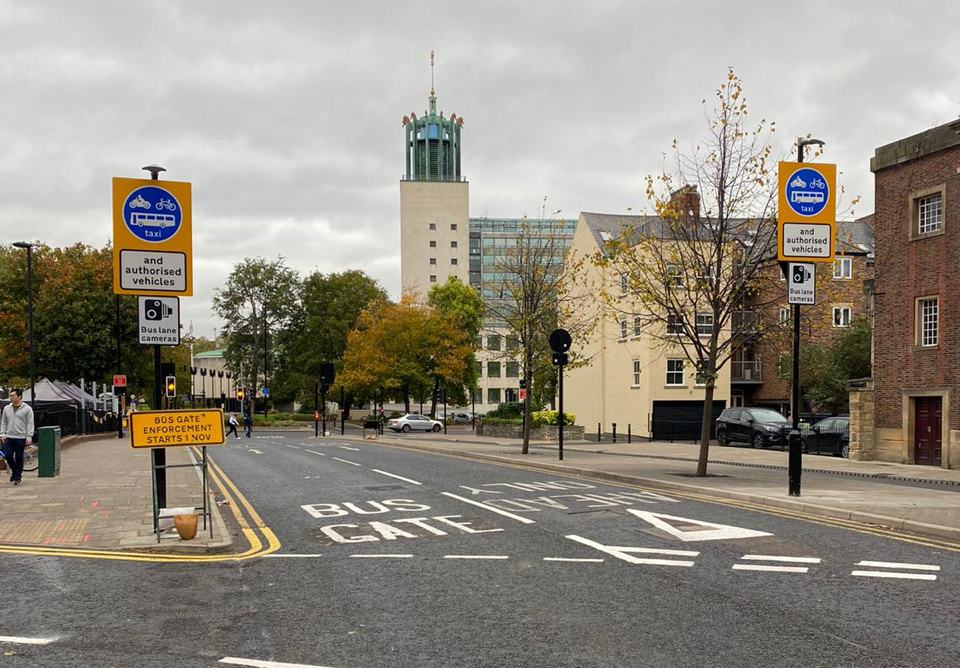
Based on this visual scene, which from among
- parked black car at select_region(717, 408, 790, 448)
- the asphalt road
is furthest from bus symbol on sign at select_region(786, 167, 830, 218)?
parked black car at select_region(717, 408, 790, 448)

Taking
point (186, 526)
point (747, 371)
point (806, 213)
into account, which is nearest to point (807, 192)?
point (806, 213)

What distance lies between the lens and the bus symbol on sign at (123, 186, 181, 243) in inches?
418

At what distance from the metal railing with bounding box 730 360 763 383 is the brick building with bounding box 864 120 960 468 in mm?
26613

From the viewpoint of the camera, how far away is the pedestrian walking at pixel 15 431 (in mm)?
16562

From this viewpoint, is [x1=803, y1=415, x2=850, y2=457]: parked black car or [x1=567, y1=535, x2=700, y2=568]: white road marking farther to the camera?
[x1=803, y1=415, x2=850, y2=457]: parked black car

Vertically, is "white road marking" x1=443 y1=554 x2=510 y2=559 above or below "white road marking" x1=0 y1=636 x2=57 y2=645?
below

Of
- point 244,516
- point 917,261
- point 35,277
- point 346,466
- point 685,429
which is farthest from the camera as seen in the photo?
point 35,277

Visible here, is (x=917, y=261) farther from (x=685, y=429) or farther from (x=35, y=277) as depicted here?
(x=35, y=277)

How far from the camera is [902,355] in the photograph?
86.1 ft

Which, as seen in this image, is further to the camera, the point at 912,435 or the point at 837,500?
A: the point at 912,435

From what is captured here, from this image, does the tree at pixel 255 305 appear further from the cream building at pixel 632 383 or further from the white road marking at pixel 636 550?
the white road marking at pixel 636 550

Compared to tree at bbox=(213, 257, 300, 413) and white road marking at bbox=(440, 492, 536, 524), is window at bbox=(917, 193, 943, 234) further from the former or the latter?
tree at bbox=(213, 257, 300, 413)

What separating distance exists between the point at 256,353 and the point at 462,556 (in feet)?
251

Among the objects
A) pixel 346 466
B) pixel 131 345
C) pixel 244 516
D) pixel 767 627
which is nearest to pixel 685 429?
pixel 346 466
